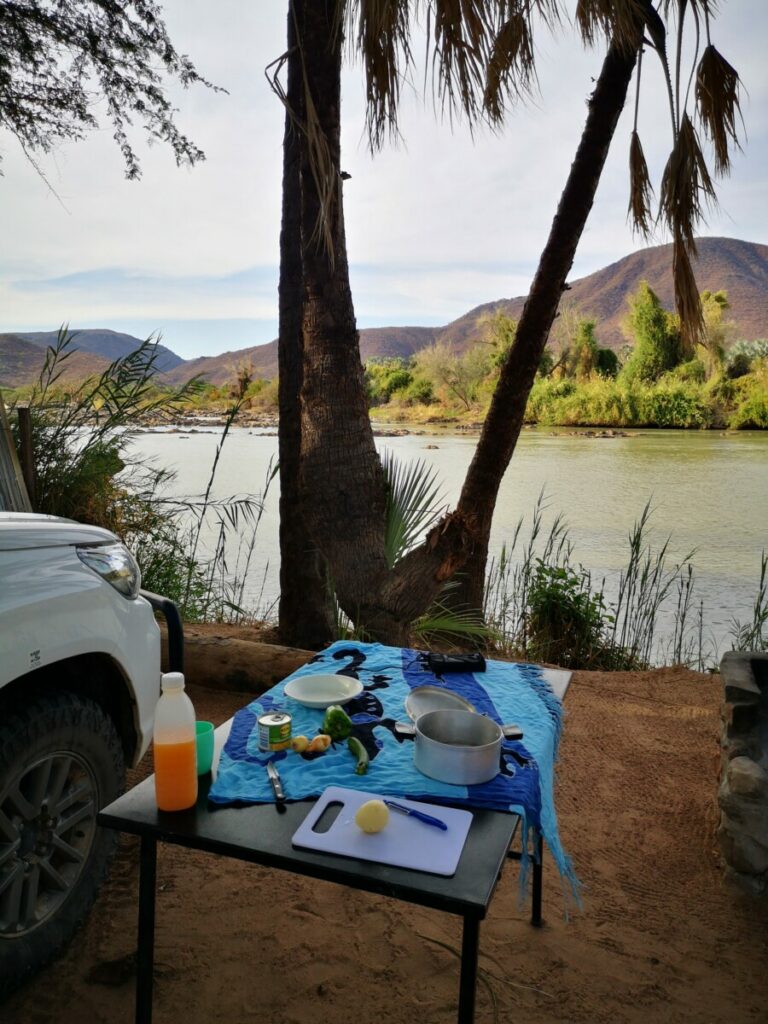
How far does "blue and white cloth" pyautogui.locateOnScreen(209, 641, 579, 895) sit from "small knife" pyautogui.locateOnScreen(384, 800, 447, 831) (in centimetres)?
5

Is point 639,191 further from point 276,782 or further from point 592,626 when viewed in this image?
point 276,782

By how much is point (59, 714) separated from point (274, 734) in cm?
47

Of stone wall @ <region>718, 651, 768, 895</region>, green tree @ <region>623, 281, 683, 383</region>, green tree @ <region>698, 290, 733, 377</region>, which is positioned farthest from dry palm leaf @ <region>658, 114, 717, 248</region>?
green tree @ <region>623, 281, 683, 383</region>

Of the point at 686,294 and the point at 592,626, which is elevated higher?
the point at 686,294

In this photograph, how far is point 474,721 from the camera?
4.66 feet

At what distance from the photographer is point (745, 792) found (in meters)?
1.95

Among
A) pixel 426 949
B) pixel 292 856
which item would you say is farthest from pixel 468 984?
pixel 426 949

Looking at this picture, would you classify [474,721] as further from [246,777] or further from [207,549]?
[207,549]

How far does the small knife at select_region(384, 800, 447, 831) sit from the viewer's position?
3.81 feet

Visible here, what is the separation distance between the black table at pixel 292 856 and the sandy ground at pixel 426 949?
13.5 inches

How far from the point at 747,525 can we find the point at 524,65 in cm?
593

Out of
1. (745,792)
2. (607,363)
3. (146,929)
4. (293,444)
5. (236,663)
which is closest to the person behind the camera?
(146,929)

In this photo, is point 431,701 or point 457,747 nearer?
point 457,747

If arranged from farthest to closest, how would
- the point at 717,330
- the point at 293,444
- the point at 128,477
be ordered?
the point at 717,330 → the point at 128,477 → the point at 293,444
